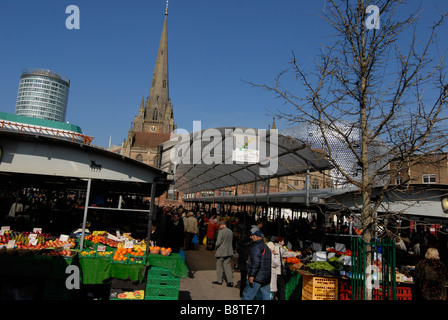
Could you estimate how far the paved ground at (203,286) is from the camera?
26.0 feet

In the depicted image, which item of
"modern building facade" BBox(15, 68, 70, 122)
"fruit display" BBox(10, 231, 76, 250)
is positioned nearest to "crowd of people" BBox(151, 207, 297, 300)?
"fruit display" BBox(10, 231, 76, 250)

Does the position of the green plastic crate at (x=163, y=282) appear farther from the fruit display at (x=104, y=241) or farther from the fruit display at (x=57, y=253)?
the fruit display at (x=104, y=241)

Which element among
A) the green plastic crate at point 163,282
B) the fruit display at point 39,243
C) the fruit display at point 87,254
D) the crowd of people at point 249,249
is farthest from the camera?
the fruit display at point 39,243

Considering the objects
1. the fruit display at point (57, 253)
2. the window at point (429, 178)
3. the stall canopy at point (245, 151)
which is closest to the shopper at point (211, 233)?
the stall canopy at point (245, 151)

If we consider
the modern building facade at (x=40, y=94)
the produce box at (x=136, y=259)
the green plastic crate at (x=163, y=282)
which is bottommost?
the green plastic crate at (x=163, y=282)

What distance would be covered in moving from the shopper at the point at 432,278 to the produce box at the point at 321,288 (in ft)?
5.15

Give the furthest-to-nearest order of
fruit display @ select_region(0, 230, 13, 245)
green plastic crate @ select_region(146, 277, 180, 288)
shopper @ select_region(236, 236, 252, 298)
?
shopper @ select_region(236, 236, 252, 298)
fruit display @ select_region(0, 230, 13, 245)
green plastic crate @ select_region(146, 277, 180, 288)

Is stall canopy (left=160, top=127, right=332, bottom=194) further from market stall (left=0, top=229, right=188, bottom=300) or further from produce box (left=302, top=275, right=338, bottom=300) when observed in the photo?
market stall (left=0, top=229, right=188, bottom=300)

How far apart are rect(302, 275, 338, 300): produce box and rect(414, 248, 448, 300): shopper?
1570 millimetres

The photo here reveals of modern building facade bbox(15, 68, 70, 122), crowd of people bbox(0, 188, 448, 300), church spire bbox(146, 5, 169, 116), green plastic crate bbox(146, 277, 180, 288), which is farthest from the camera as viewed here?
modern building facade bbox(15, 68, 70, 122)

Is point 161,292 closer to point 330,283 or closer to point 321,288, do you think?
point 321,288

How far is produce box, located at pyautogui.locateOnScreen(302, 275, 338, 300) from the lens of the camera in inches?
264

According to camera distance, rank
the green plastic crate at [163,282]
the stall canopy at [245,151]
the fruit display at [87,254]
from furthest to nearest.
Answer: the stall canopy at [245,151]
the fruit display at [87,254]
the green plastic crate at [163,282]
